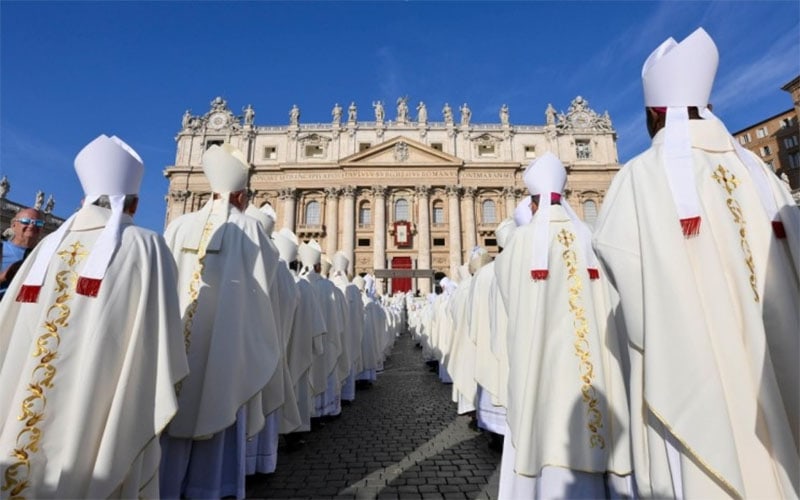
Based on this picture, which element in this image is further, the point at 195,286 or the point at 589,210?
the point at 589,210

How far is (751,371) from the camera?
5.42 feet

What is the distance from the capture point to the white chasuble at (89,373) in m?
1.90

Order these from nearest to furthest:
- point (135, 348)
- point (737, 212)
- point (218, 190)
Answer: point (737, 212), point (135, 348), point (218, 190)

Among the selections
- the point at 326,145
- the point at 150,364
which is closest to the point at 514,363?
the point at 150,364

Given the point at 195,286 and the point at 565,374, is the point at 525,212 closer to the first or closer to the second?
the point at 565,374

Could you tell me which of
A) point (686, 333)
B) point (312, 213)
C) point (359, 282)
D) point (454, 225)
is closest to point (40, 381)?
point (686, 333)

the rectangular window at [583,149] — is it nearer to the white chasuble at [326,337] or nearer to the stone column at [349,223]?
the stone column at [349,223]

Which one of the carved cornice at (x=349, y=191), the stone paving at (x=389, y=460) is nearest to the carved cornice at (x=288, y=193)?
the carved cornice at (x=349, y=191)

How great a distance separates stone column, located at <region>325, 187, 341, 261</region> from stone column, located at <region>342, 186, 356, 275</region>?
0.78m

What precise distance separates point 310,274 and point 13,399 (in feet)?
13.7

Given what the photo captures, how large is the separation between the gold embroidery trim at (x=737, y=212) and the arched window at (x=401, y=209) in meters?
37.4

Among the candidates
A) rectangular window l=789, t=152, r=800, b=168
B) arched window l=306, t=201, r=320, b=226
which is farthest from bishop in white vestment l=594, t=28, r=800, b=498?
rectangular window l=789, t=152, r=800, b=168

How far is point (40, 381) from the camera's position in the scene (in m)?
1.96

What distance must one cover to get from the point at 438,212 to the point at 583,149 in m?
16.5
